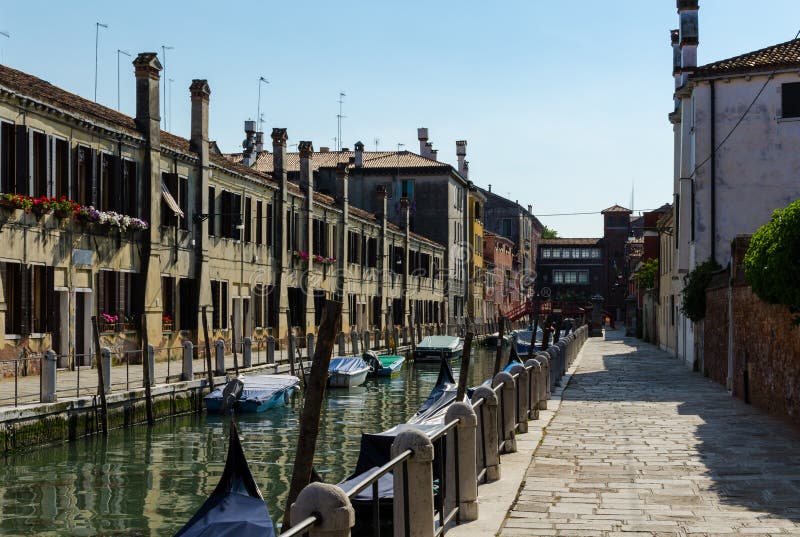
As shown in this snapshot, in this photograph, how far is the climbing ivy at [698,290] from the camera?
2600cm

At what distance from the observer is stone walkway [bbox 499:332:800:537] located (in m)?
7.98

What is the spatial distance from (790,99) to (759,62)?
1.28m

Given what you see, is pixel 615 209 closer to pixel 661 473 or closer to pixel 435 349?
pixel 435 349

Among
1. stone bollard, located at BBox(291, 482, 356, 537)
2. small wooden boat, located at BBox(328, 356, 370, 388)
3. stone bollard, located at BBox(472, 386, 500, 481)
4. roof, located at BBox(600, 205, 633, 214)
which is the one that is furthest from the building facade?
roof, located at BBox(600, 205, 633, 214)

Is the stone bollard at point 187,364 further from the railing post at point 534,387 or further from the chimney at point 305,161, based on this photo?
the chimney at point 305,161

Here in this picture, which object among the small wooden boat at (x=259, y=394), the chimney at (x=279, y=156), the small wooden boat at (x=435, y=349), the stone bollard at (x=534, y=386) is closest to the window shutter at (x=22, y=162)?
the small wooden boat at (x=259, y=394)

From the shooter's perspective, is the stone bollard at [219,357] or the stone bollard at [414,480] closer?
the stone bollard at [414,480]

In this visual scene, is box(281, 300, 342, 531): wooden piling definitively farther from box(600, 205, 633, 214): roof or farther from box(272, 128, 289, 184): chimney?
box(600, 205, 633, 214): roof

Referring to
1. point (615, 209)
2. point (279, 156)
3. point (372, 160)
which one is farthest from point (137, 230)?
point (615, 209)

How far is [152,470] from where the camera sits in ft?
50.7

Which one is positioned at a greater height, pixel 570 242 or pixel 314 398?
pixel 570 242

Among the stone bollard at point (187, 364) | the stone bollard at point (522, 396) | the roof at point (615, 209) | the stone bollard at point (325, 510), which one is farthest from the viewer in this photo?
the roof at point (615, 209)

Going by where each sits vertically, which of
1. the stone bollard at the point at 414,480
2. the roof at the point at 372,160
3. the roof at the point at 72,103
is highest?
the roof at the point at 372,160

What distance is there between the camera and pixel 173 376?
22969mm
